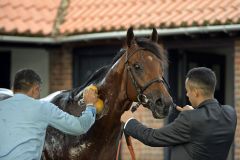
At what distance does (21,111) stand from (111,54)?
6.69 meters

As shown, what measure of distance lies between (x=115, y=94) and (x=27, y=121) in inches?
49.2

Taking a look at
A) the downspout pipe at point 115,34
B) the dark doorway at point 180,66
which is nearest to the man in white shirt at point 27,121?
the downspout pipe at point 115,34

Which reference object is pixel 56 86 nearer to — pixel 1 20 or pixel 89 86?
pixel 1 20

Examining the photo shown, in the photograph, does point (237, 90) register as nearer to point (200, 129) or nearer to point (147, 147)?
point (147, 147)

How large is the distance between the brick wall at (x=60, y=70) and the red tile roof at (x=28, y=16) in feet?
2.02

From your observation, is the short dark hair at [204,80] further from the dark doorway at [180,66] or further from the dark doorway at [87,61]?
the dark doorway at [87,61]

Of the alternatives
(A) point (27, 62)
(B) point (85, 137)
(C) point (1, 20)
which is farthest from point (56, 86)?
(B) point (85, 137)

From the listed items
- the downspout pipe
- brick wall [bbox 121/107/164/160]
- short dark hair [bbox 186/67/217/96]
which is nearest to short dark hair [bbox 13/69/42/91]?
short dark hair [bbox 186/67/217/96]

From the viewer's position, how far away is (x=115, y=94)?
6332mm

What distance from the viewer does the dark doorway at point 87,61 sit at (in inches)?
476

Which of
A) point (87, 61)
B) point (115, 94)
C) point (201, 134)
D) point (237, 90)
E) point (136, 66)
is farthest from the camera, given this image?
point (87, 61)

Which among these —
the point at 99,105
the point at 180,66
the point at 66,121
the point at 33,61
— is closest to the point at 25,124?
the point at 66,121

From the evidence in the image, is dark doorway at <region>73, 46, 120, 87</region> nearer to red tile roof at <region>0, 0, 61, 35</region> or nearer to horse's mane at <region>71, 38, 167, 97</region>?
red tile roof at <region>0, 0, 61, 35</region>

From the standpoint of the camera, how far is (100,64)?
40.2ft
